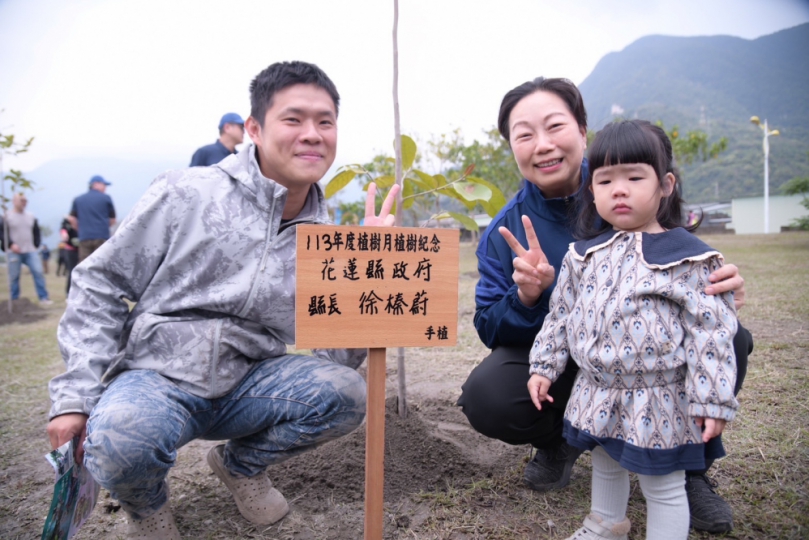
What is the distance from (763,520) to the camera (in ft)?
4.63

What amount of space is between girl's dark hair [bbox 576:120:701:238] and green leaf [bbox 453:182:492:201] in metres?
0.54

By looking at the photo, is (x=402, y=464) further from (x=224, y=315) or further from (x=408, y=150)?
A: (x=408, y=150)

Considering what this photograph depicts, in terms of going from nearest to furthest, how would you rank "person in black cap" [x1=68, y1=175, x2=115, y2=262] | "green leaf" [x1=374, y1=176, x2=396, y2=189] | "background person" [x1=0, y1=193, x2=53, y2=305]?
"green leaf" [x1=374, y1=176, x2=396, y2=189] → "person in black cap" [x1=68, y1=175, x2=115, y2=262] → "background person" [x1=0, y1=193, x2=53, y2=305]

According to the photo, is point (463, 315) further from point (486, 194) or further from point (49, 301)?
point (49, 301)

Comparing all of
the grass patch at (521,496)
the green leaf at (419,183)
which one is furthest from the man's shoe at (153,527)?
the green leaf at (419,183)

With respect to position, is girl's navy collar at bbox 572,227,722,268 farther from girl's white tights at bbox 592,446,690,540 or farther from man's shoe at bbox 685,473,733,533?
man's shoe at bbox 685,473,733,533

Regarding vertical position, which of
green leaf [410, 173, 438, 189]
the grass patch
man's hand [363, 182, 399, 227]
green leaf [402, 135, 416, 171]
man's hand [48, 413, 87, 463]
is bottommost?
the grass patch

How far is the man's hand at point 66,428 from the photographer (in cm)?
128

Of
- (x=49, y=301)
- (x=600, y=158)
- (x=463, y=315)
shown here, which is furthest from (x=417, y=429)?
(x=49, y=301)

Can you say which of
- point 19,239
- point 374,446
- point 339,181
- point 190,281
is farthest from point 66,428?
point 19,239

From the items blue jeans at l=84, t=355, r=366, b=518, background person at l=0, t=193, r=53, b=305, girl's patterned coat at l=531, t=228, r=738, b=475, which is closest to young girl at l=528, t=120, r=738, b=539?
girl's patterned coat at l=531, t=228, r=738, b=475

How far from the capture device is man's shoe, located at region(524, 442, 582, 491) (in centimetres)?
165

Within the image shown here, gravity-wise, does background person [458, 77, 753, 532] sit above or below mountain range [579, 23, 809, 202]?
below

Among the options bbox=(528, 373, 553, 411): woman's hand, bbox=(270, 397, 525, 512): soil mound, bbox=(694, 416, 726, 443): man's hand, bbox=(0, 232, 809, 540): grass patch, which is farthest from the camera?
bbox=(270, 397, 525, 512): soil mound
